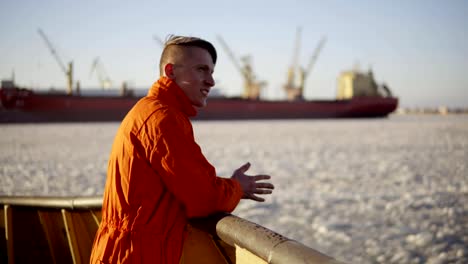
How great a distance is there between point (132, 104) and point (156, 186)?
32519 mm

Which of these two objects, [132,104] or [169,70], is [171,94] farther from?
[132,104]

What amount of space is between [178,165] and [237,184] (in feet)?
1.01

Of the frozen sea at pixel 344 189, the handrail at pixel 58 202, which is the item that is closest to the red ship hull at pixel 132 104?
the frozen sea at pixel 344 189

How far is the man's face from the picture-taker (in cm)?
146

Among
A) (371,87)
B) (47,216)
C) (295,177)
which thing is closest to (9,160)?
(295,177)

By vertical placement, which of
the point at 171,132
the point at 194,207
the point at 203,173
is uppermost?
the point at 171,132

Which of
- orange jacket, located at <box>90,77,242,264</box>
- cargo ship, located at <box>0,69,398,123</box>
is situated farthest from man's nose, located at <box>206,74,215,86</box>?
cargo ship, located at <box>0,69,398,123</box>

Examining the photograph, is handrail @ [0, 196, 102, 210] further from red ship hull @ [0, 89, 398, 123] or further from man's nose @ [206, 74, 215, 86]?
red ship hull @ [0, 89, 398, 123]

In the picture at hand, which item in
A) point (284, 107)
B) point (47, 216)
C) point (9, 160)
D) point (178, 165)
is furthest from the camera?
point (284, 107)

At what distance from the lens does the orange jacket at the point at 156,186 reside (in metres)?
1.28

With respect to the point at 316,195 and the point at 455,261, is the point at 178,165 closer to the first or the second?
the point at 455,261

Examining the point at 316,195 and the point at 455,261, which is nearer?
the point at 455,261

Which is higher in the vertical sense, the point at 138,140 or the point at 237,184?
the point at 138,140

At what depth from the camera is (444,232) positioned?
5012 mm
